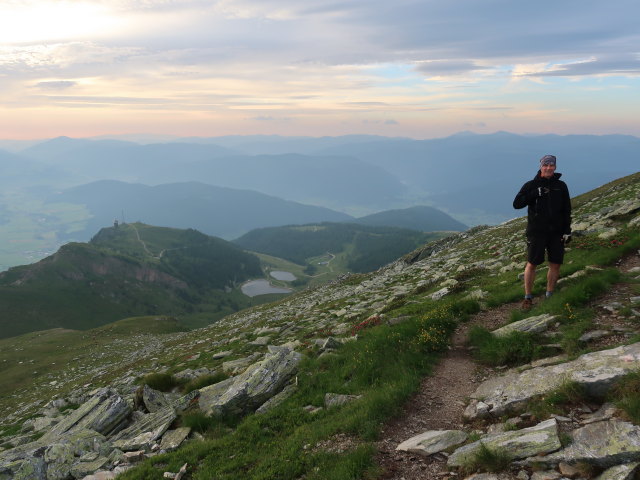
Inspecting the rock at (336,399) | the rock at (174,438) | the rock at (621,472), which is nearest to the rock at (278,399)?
the rock at (336,399)

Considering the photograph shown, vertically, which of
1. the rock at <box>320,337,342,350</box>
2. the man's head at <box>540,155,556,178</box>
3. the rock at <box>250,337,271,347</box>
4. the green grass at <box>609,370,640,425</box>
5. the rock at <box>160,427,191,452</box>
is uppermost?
the man's head at <box>540,155,556,178</box>

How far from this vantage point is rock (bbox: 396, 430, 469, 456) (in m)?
7.70

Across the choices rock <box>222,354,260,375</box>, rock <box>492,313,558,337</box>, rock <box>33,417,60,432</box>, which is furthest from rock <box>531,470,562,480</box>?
rock <box>33,417,60,432</box>

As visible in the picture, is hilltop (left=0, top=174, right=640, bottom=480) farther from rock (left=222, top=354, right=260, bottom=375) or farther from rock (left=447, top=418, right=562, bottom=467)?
rock (left=222, top=354, right=260, bottom=375)

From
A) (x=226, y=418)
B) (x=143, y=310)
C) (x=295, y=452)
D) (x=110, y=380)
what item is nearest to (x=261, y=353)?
(x=226, y=418)

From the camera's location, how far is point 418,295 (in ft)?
71.2

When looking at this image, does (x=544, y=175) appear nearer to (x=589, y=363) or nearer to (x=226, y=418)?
(x=589, y=363)

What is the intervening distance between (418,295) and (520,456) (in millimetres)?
15323

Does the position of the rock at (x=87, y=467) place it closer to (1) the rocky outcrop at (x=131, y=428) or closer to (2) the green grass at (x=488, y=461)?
(1) the rocky outcrop at (x=131, y=428)

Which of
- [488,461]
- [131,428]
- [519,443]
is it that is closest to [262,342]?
[131,428]

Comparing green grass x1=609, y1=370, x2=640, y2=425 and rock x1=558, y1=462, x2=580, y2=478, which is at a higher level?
green grass x1=609, y1=370, x2=640, y2=425

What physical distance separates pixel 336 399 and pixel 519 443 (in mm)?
5237

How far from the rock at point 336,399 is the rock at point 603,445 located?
5309 millimetres

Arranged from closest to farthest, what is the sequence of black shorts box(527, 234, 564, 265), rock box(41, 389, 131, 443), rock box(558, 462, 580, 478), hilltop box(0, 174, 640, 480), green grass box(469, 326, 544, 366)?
1. rock box(558, 462, 580, 478)
2. hilltop box(0, 174, 640, 480)
3. green grass box(469, 326, 544, 366)
4. black shorts box(527, 234, 564, 265)
5. rock box(41, 389, 131, 443)
